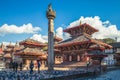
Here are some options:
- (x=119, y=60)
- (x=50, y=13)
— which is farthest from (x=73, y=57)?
(x=50, y=13)

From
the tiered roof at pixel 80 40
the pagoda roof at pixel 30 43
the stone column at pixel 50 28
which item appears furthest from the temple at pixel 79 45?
the stone column at pixel 50 28

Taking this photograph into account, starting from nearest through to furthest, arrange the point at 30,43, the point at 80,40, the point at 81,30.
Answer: the point at 80,40, the point at 30,43, the point at 81,30

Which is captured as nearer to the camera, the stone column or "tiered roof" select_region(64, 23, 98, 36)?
the stone column

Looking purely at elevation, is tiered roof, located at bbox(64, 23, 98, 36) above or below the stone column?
above

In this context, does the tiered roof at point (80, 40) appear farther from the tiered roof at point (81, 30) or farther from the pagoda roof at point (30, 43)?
the pagoda roof at point (30, 43)

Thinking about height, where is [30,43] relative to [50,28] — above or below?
below

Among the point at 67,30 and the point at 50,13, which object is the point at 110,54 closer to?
the point at 67,30

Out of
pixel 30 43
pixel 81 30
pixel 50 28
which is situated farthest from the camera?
pixel 81 30

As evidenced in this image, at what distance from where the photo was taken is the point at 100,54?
2477 centimetres

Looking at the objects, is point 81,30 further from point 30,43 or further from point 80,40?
point 30,43

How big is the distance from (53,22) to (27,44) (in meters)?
24.6

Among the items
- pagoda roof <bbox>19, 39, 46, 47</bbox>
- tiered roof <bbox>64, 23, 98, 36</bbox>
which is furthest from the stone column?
pagoda roof <bbox>19, 39, 46, 47</bbox>

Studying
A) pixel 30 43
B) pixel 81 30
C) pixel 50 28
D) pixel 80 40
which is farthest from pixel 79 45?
pixel 50 28

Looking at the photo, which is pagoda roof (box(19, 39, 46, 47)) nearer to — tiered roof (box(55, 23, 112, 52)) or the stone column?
tiered roof (box(55, 23, 112, 52))
